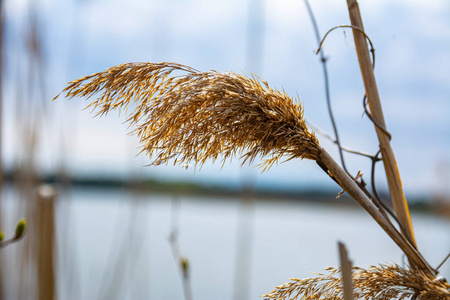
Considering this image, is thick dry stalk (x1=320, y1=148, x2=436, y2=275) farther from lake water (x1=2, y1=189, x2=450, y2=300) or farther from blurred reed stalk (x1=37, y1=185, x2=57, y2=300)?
blurred reed stalk (x1=37, y1=185, x2=57, y2=300)

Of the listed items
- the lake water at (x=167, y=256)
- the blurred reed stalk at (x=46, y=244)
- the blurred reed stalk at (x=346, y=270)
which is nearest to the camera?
the blurred reed stalk at (x=346, y=270)

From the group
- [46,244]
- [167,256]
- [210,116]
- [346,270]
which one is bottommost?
[167,256]

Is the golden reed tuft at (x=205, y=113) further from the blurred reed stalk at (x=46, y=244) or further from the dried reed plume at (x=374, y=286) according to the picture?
the blurred reed stalk at (x=46, y=244)

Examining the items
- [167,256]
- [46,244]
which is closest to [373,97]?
[46,244]

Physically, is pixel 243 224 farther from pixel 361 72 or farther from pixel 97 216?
pixel 97 216

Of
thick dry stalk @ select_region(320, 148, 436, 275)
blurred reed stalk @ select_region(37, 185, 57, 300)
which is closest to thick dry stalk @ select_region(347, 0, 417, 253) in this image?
thick dry stalk @ select_region(320, 148, 436, 275)

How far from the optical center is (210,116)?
34 cm

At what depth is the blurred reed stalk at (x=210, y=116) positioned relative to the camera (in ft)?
1.09

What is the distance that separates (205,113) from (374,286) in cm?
20

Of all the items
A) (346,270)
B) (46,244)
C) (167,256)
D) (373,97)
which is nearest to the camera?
(346,270)

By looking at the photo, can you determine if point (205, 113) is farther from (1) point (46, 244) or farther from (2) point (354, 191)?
(1) point (46, 244)

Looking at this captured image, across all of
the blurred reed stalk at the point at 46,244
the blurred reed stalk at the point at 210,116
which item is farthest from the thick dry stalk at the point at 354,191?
the blurred reed stalk at the point at 46,244

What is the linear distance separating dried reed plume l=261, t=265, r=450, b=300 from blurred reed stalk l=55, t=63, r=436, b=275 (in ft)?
0.13

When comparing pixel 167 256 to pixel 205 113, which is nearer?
pixel 205 113
